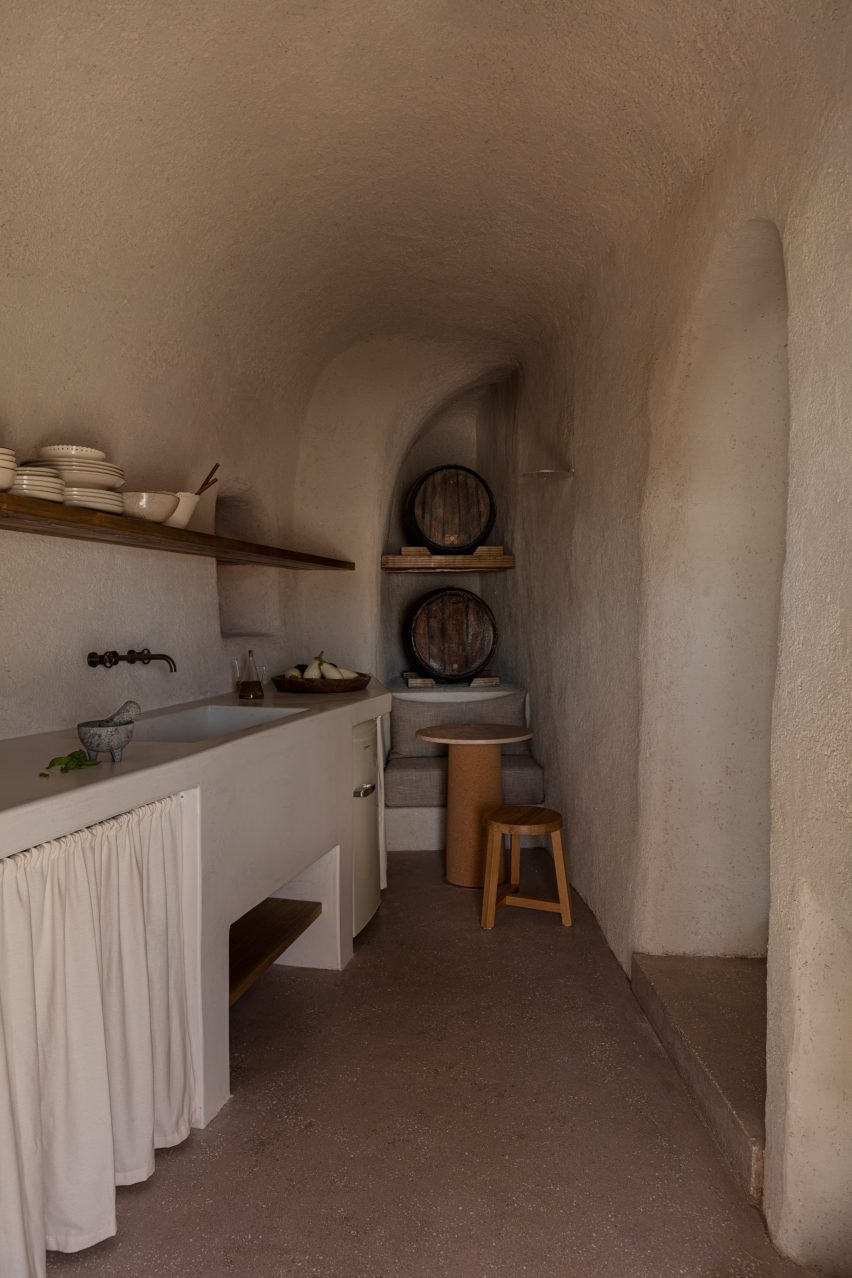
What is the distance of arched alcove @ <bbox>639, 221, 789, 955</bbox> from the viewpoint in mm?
2676

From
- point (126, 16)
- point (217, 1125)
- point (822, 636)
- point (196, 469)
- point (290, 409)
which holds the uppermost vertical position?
point (126, 16)

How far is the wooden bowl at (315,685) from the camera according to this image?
146 inches

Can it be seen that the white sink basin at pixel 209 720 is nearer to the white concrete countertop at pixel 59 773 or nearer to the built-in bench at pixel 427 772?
the white concrete countertop at pixel 59 773

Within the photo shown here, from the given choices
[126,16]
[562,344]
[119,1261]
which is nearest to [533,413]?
[562,344]

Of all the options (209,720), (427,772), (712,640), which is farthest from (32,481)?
(427,772)

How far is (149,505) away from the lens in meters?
2.56

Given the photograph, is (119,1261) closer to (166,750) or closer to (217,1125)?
(217,1125)

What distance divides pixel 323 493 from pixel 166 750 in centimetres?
282

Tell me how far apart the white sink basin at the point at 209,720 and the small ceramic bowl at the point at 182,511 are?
0.67m

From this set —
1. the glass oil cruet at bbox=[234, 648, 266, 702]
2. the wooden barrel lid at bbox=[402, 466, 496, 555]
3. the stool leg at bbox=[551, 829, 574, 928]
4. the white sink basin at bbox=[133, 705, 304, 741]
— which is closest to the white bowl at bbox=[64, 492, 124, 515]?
the white sink basin at bbox=[133, 705, 304, 741]

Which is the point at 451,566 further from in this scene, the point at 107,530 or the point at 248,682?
the point at 107,530

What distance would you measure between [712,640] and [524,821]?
121cm

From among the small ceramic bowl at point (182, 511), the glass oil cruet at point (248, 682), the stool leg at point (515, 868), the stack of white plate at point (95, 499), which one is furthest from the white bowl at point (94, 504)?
the stool leg at point (515, 868)

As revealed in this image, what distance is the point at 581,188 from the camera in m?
2.83
